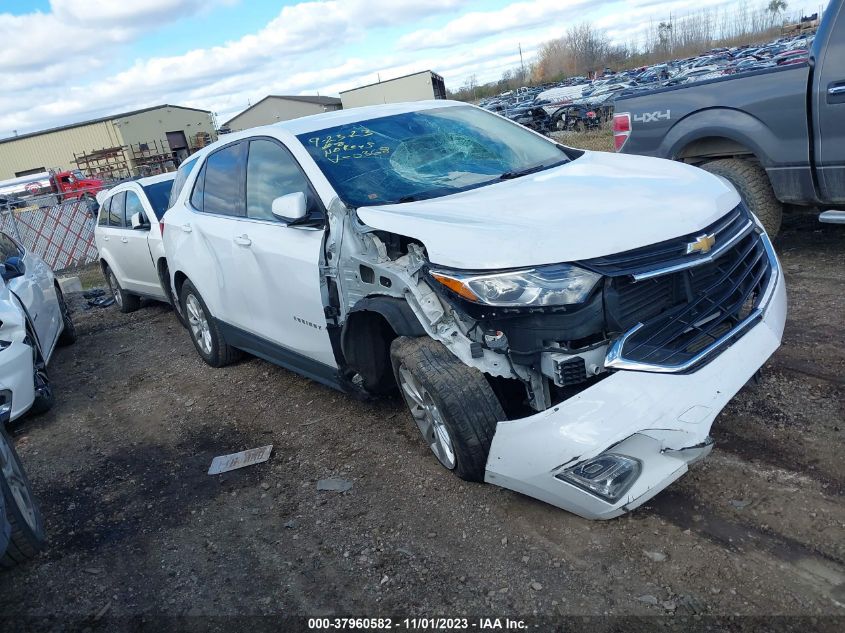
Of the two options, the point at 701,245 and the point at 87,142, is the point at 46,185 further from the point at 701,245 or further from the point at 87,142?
the point at 701,245

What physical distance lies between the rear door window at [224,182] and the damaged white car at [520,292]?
0.42 meters

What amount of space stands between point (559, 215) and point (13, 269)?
569 centimetres

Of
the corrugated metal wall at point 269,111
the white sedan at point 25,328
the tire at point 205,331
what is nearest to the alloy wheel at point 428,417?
the tire at point 205,331

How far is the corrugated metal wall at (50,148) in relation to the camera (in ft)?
165

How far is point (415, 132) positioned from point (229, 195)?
4.86 ft

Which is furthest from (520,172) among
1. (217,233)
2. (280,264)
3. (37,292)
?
(37,292)

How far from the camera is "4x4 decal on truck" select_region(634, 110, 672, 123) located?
6258mm

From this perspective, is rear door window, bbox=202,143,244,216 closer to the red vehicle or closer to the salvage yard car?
the salvage yard car

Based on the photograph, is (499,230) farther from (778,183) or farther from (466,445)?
(778,183)

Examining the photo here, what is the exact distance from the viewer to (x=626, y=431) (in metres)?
2.63

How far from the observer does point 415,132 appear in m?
4.32

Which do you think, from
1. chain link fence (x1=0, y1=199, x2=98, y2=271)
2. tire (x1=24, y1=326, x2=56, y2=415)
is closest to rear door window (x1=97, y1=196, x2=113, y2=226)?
Result: tire (x1=24, y1=326, x2=56, y2=415)

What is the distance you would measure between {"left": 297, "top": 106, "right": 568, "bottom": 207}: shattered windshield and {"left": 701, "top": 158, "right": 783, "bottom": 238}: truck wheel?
2200mm

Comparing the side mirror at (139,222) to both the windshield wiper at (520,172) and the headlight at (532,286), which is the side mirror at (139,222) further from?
the headlight at (532,286)
